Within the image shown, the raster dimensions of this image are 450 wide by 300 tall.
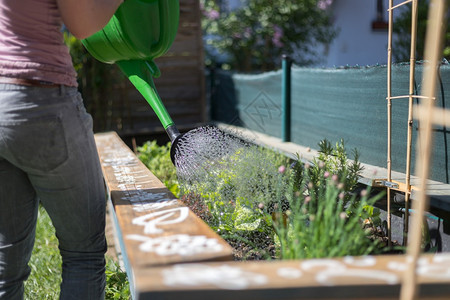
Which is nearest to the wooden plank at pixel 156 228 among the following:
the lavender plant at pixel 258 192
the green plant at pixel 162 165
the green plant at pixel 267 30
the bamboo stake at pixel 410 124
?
the lavender plant at pixel 258 192

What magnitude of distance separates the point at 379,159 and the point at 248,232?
1.03m

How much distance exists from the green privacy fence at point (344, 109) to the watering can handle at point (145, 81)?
47.6 inches

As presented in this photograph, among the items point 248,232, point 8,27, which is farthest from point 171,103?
point 8,27

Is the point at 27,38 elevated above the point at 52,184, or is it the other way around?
the point at 27,38

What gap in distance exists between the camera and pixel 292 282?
3.30 ft

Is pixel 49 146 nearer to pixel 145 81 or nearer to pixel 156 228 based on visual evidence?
pixel 156 228

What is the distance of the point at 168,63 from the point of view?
6.59 m

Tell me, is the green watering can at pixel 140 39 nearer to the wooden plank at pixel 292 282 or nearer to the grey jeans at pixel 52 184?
the grey jeans at pixel 52 184

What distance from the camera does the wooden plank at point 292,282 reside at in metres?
1.00

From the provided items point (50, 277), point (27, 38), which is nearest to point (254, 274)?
point (27, 38)

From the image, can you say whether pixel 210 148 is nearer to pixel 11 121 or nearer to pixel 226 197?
pixel 226 197

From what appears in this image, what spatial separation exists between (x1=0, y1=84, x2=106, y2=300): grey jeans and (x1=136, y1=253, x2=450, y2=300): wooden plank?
49 centimetres

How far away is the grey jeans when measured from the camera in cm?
136

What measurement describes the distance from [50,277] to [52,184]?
4.87 ft
